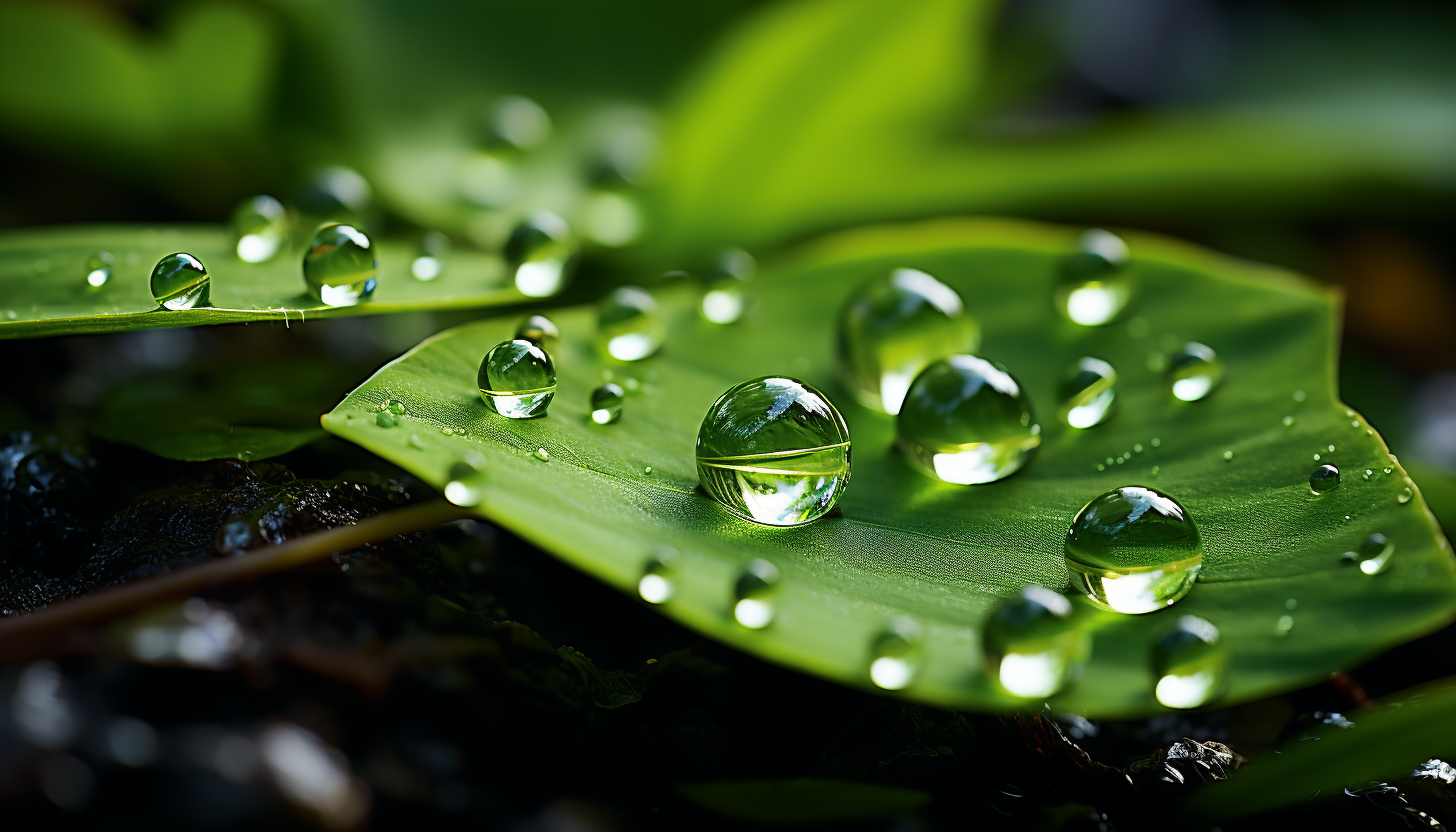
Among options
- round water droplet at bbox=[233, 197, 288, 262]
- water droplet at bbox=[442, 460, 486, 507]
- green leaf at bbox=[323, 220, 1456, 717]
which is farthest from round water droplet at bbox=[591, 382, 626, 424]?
round water droplet at bbox=[233, 197, 288, 262]

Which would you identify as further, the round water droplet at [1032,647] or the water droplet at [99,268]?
the water droplet at [99,268]

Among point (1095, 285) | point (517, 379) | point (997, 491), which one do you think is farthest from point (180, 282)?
point (1095, 285)

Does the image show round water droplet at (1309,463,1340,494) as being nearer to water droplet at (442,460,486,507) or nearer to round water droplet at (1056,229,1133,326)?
round water droplet at (1056,229,1133,326)

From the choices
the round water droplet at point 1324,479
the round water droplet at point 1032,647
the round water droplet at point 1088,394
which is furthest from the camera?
the round water droplet at point 1088,394

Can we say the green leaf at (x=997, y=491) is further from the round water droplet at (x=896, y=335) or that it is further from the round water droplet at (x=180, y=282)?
the round water droplet at (x=180, y=282)

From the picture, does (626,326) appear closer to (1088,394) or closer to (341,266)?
(341,266)

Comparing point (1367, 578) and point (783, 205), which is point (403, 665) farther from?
point (783, 205)

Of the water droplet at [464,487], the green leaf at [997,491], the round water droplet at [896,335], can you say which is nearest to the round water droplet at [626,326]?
the green leaf at [997,491]

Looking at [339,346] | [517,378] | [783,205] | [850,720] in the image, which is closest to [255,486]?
[517,378]

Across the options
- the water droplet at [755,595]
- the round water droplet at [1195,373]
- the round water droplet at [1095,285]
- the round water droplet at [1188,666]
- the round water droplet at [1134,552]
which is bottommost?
the water droplet at [755,595]
